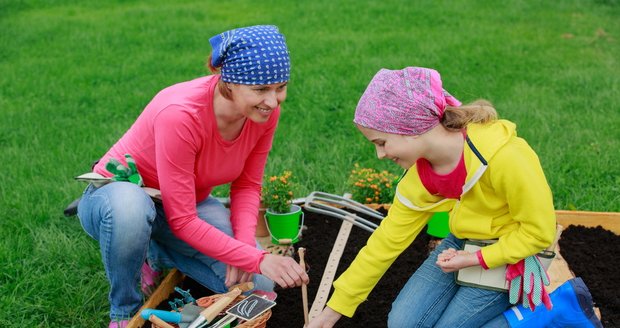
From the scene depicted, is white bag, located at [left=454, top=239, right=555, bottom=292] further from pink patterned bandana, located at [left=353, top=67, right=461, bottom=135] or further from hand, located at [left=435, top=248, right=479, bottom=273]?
pink patterned bandana, located at [left=353, top=67, right=461, bottom=135]

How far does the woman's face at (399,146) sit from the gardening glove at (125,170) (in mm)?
1066

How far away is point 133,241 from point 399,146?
1.10 m

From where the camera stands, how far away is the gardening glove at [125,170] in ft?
9.21

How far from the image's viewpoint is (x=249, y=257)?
267 centimetres

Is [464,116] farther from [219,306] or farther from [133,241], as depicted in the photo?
[133,241]

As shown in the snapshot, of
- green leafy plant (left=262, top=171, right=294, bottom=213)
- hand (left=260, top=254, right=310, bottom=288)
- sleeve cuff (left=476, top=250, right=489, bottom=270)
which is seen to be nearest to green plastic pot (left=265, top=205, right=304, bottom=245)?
green leafy plant (left=262, top=171, right=294, bottom=213)

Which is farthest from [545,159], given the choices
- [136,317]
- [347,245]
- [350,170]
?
[136,317]

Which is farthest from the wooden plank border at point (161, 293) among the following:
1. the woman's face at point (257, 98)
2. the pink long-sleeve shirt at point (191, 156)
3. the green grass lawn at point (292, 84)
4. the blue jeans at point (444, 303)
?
the blue jeans at point (444, 303)

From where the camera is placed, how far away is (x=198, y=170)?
9.27 ft

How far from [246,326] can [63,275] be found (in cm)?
114

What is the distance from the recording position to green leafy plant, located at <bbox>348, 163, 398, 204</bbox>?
3754 mm

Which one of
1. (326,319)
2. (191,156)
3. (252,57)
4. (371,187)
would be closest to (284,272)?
(326,319)

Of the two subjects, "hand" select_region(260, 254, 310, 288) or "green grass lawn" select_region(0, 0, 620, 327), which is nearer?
"hand" select_region(260, 254, 310, 288)

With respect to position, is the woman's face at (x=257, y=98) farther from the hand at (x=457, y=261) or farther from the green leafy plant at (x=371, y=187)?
the green leafy plant at (x=371, y=187)
